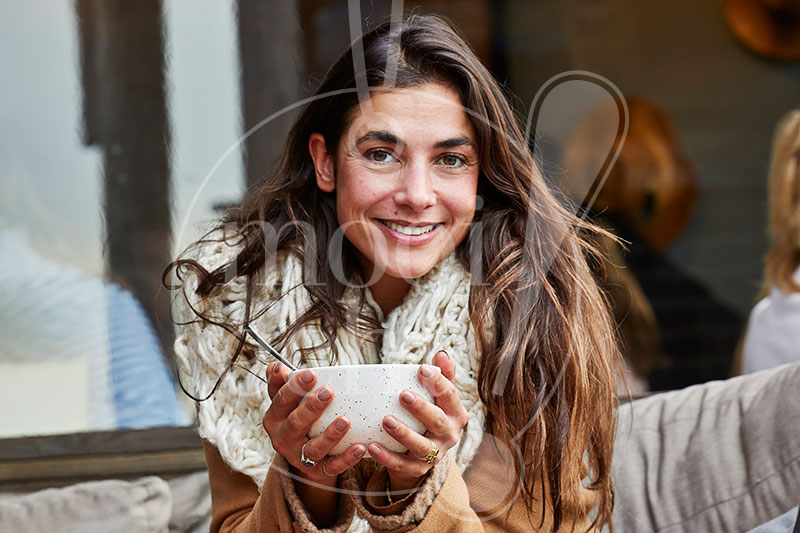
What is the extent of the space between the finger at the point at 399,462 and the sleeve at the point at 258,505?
0.27 ft

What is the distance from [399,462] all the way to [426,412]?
6 centimetres

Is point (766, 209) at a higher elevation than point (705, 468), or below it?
below

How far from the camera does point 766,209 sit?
2920 mm

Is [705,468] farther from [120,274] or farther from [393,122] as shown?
[120,274]

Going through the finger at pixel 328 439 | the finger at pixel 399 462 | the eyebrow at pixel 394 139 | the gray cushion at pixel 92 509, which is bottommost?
the gray cushion at pixel 92 509

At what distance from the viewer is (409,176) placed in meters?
1.03

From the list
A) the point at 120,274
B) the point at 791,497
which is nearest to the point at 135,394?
the point at 120,274

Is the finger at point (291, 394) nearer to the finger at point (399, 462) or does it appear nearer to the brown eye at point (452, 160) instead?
the finger at point (399, 462)

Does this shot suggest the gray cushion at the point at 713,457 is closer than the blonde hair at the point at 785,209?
Yes

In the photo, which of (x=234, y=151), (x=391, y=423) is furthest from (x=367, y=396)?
(x=234, y=151)

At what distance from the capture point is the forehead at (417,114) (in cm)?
103

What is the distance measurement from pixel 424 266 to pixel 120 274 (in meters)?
1.41

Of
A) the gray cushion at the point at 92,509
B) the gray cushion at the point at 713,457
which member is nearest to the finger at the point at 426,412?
the gray cushion at the point at 713,457

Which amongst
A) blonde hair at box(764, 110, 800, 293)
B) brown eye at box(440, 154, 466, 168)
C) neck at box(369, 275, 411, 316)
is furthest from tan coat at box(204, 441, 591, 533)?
blonde hair at box(764, 110, 800, 293)
